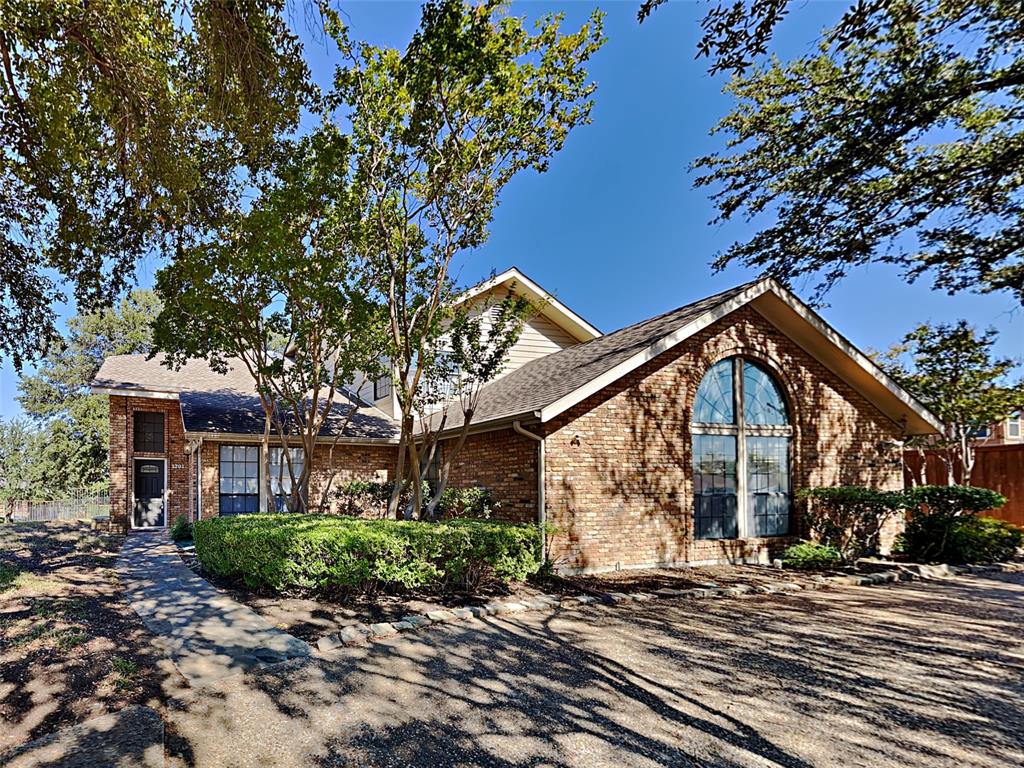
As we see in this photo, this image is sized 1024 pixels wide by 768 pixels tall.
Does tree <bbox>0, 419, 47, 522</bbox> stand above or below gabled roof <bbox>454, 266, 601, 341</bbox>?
below

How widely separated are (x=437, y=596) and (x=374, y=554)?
1.11 m

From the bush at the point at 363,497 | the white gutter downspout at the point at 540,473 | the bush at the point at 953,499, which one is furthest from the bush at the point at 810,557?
the bush at the point at 363,497

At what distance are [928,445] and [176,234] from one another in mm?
20522

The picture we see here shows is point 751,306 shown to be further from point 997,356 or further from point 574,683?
point 997,356

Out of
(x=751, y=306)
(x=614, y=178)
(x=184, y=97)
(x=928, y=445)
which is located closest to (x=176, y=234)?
(x=184, y=97)

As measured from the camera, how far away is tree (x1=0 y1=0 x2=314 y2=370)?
5.89 m

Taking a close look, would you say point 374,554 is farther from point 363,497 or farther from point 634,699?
point 363,497

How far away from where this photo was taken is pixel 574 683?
511cm

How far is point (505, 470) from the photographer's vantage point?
10969 mm

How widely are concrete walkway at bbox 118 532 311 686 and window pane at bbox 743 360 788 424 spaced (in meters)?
9.16

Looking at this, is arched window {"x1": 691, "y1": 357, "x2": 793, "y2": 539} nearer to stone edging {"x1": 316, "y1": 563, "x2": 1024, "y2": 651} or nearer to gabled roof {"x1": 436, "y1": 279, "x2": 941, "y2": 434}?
gabled roof {"x1": 436, "y1": 279, "x2": 941, "y2": 434}

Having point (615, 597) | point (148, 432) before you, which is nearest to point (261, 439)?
point (148, 432)

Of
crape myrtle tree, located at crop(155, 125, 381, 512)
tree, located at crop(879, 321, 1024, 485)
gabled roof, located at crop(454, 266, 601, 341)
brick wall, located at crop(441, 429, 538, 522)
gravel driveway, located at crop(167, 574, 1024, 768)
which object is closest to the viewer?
gravel driveway, located at crop(167, 574, 1024, 768)

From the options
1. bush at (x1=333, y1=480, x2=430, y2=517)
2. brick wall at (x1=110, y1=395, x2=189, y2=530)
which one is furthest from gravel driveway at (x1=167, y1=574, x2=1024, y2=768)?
brick wall at (x1=110, y1=395, x2=189, y2=530)
